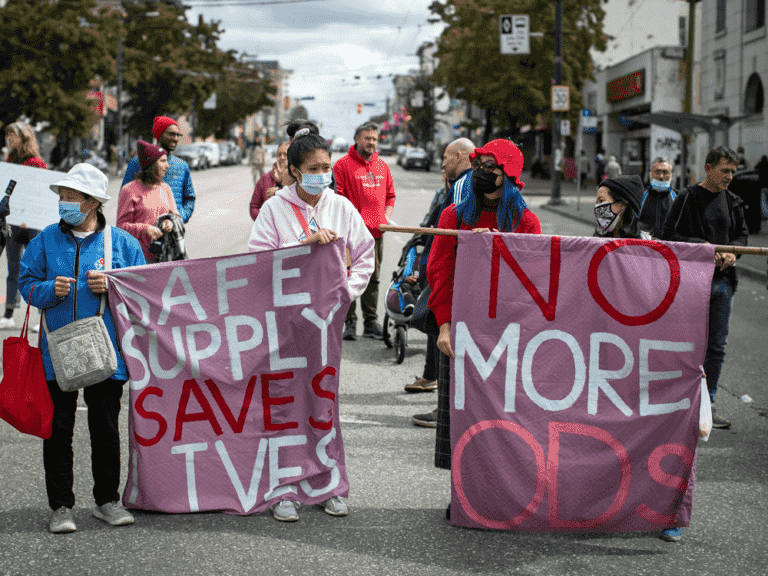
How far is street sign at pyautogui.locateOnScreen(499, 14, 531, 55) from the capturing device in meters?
34.4

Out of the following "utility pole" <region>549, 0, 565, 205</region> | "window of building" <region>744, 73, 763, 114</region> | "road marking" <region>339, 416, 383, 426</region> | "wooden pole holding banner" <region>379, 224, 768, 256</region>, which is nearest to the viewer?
"wooden pole holding banner" <region>379, 224, 768, 256</region>

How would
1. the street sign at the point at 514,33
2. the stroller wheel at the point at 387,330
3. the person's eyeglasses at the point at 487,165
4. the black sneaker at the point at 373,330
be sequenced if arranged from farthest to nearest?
the street sign at the point at 514,33 → the black sneaker at the point at 373,330 → the stroller wheel at the point at 387,330 → the person's eyeglasses at the point at 487,165

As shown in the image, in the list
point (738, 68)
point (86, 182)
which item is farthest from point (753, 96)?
point (86, 182)

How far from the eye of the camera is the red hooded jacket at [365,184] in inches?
331

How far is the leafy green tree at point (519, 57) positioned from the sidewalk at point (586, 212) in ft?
13.0

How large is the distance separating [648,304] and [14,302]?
7.06m

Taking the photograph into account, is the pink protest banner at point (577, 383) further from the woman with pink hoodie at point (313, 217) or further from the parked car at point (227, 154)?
the parked car at point (227, 154)

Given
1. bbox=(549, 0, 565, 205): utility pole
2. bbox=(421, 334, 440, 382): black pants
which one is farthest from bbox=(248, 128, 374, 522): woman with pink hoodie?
bbox=(549, 0, 565, 205): utility pole

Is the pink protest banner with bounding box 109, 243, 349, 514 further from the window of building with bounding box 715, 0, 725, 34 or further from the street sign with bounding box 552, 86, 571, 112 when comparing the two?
the window of building with bounding box 715, 0, 725, 34

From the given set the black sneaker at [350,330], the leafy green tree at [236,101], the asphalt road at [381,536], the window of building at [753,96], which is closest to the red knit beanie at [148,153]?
the asphalt road at [381,536]

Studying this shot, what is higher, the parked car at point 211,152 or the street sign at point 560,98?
Answer: the street sign at point 560,98

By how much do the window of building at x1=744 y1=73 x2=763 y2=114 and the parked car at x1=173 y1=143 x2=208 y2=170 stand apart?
31.7 metres

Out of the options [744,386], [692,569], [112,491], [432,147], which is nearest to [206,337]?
[112,491]

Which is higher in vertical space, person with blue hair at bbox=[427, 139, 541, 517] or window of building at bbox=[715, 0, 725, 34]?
window of building at bbox=[715, 0, 725, 34]
